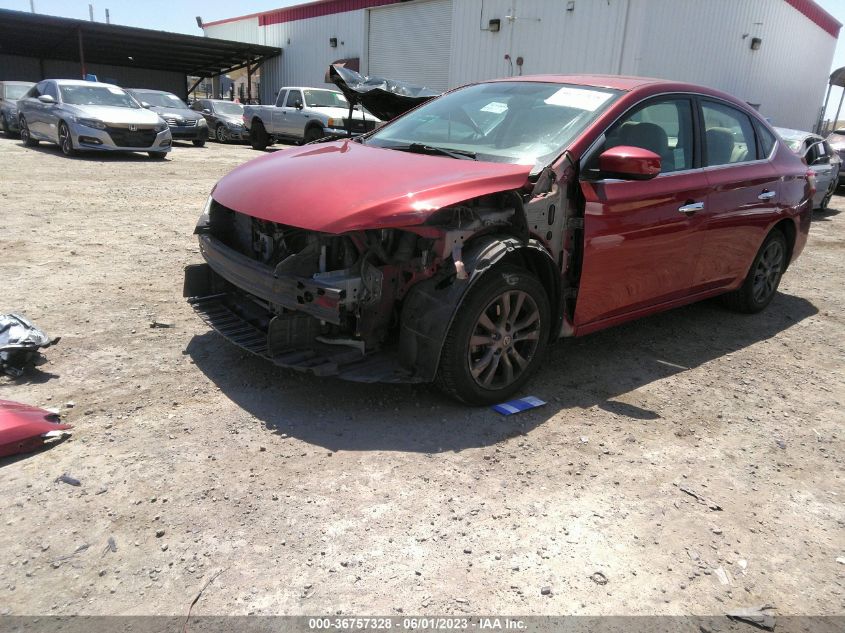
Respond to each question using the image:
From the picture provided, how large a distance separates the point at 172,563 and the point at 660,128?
3668 mm

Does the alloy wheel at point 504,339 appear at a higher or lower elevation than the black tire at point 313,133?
lower

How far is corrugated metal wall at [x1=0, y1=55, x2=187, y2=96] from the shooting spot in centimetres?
3366

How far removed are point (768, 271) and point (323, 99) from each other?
15315 mm

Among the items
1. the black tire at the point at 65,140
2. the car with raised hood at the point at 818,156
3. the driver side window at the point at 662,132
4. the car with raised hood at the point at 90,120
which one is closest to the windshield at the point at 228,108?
the car with raised hood at the point at 90,120

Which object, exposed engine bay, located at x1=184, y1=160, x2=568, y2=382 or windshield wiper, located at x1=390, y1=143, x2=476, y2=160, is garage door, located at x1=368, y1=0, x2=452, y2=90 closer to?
windshield wiper, located at x1=390, y1=143, x2=476, y2=160

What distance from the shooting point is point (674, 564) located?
241 cm

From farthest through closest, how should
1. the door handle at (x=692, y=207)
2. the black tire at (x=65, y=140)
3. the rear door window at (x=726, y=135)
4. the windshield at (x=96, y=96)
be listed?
the windshield at (x=96, y=96) → the black tire at (x=65, y=140) → the rear door window at (x=726, y=135) → the door handle at (x=692, y=207)

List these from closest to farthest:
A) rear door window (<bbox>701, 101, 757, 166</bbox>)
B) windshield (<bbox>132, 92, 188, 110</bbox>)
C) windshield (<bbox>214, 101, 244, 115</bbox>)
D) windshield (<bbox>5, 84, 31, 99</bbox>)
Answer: rear door window (<bbox>701, 101, 757, 166</bbox>) < windshield (<bbox>5, 84, 31, 99</bbox>) < windshield (<bbox>132, 92, 188, 110</bbox>) < windshield (<bbox>214, 101, 244, 115</bbox>)

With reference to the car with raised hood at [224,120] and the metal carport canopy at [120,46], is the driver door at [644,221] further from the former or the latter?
the metal carport canopy at [120,46]

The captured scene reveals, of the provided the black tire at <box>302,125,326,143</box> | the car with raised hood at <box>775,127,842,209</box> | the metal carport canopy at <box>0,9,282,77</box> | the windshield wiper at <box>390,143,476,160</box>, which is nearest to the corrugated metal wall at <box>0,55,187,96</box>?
the metal carport canopy at <box>0,9,282,77</box>

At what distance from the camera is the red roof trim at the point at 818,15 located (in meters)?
22.6

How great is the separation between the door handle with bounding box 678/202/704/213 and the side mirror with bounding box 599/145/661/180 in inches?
27.3

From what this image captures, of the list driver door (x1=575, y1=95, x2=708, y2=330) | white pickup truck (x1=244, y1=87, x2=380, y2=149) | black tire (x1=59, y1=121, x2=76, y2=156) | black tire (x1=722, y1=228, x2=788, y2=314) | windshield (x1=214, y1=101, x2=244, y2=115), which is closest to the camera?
driver door (x1=575, y1=95, x2=708, y2=330)

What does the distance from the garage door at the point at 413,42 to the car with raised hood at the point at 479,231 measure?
58.7 ft
